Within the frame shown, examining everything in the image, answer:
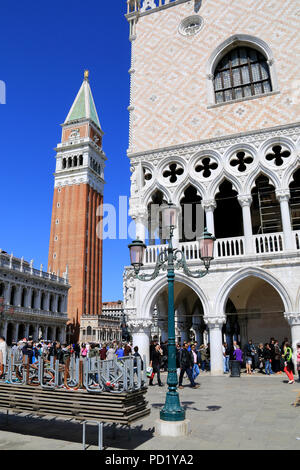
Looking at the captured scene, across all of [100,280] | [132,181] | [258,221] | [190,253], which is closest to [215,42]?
[132,181]

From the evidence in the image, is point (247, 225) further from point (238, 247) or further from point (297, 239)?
point (297, 239)

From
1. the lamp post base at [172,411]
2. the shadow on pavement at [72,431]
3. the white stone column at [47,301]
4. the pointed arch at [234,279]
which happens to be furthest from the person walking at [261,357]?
the white stone column at [47,301]

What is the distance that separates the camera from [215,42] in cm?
1623

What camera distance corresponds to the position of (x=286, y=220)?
531 inches

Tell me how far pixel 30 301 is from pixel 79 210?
17.4 meters

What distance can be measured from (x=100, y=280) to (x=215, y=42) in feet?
157

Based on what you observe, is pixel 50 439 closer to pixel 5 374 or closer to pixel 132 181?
pixel 5 374

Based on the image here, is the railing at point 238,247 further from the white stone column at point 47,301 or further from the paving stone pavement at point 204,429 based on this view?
the white stone column at point 47,301

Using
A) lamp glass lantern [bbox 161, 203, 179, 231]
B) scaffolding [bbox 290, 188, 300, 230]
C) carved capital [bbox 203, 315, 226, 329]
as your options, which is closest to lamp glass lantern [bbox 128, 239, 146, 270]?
lamp glass lantern [bbox 161, 203, 179, 231]

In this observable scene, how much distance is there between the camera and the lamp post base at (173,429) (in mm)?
5379

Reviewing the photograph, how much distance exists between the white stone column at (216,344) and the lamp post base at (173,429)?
8.20 meters

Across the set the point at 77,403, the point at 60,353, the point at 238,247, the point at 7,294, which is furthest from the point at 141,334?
the point at 7,294

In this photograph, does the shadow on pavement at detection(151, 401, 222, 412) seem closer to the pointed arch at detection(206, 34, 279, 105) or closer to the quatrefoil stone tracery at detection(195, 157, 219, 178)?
the quatrefoil stone tracery at detection(195, 157, 219, 178)

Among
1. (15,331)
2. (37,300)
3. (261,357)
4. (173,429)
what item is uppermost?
(37,300)
